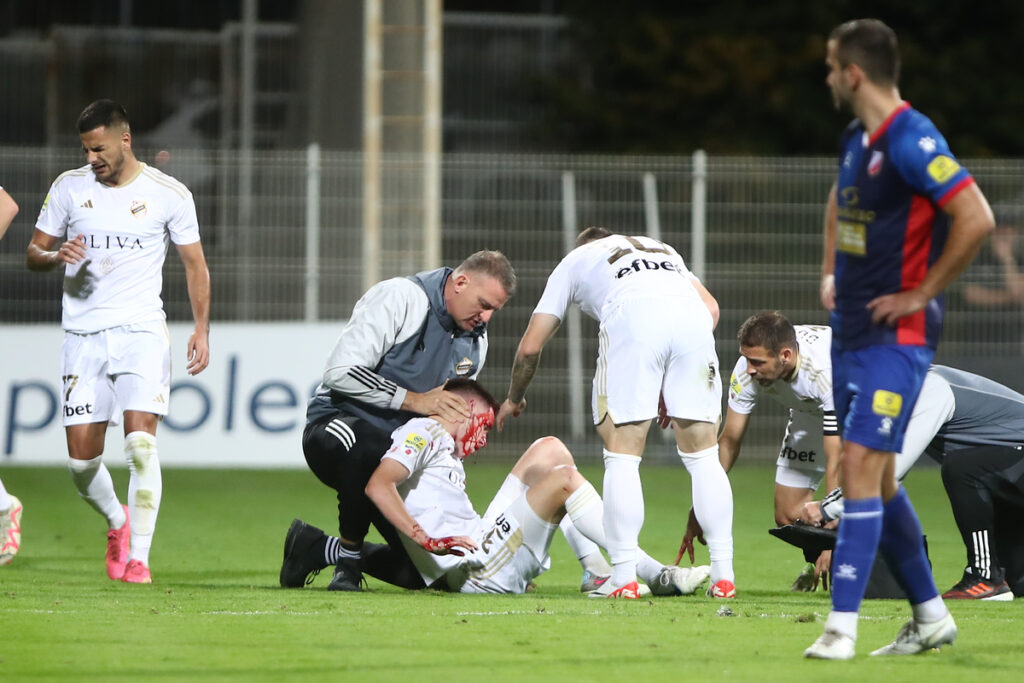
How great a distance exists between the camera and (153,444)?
7.49 meters

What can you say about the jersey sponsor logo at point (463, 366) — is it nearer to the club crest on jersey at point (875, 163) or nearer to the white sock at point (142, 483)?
the white sock at point (142, 483)

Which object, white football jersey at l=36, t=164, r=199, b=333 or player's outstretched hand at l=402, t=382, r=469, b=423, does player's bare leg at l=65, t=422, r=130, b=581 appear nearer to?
white football jersey at l=36, t=164, r=199, b=333

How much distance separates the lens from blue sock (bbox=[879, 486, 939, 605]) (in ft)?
16.3

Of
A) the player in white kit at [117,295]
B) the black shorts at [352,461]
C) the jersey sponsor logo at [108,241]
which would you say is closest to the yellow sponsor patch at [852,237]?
the black shorts at [352,461]

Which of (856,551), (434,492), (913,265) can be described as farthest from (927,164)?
(434,492)

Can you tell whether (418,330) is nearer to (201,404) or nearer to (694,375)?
(694,375)

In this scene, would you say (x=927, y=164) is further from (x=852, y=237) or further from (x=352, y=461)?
(x=352, y=461)

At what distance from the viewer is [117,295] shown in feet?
24.9

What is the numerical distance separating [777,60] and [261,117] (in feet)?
30.6

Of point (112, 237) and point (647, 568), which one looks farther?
point (112, 237)

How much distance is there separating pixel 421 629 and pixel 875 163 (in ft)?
7.13

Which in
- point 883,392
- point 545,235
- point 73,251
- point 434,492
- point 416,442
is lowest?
point 434,492

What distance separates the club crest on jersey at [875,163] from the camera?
4773 millimetres

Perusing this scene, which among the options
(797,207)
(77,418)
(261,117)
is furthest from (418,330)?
(261,117)
